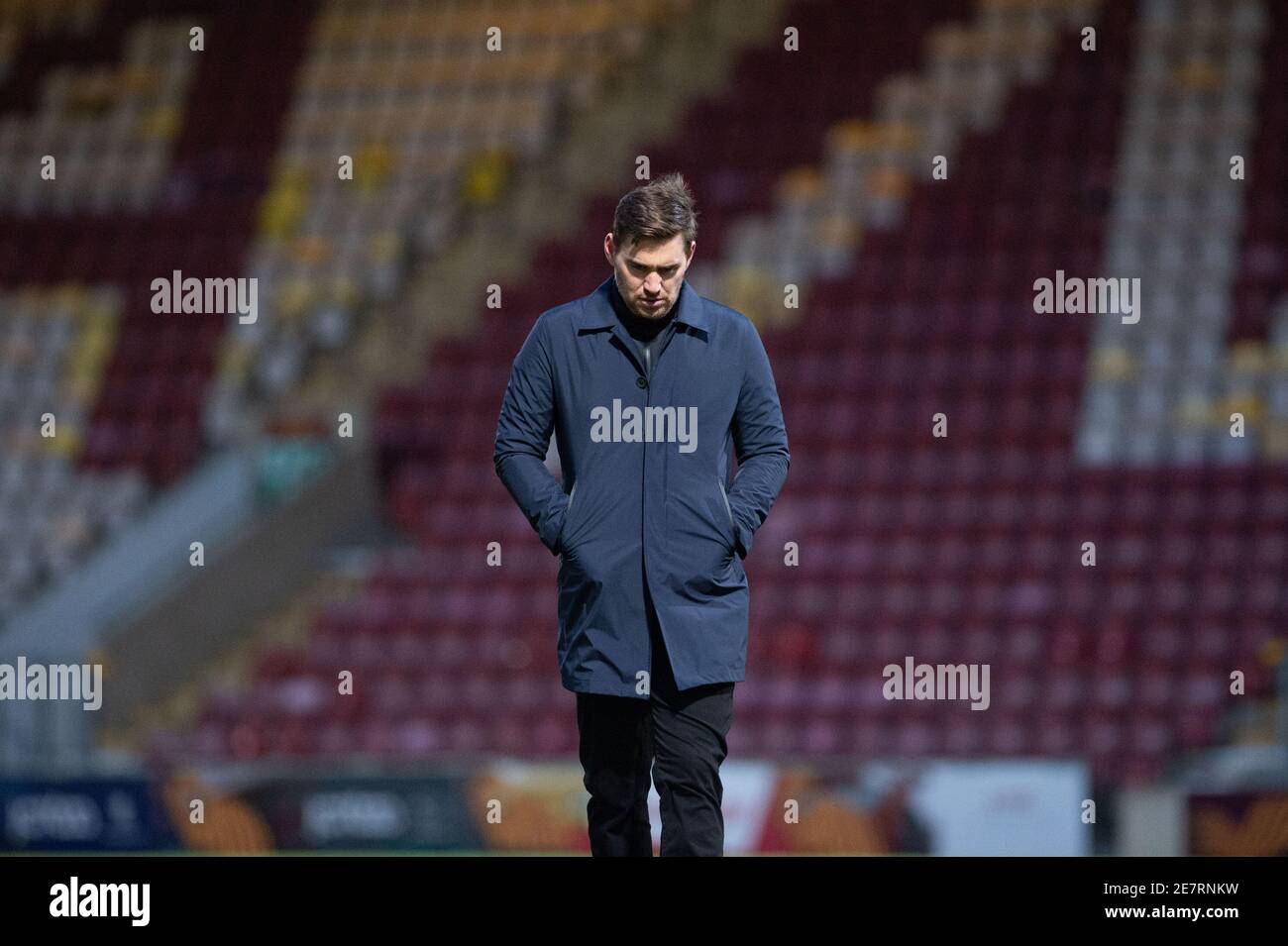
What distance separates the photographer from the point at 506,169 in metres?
10.0

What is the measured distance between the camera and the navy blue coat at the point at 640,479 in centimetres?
317

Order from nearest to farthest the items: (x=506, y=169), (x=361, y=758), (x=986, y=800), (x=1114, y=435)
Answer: (x=986, y=800) → (x=361, y=758) → (x=1114, y=435) → (x=506, y=169)

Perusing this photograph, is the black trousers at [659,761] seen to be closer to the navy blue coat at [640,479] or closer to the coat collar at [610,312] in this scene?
the navy blue coat at [640,479]

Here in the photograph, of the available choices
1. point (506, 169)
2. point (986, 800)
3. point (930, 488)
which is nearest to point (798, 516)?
point (930, 488)

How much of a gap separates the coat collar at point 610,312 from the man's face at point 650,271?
0.13 ft

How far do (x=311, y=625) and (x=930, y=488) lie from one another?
2994 millimetres

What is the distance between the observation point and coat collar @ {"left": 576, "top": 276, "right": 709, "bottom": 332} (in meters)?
3.28

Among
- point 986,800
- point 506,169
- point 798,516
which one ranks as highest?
point 506,169

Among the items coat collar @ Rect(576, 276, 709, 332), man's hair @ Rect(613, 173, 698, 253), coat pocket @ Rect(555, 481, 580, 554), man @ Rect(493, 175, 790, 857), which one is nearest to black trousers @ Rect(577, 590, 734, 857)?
man @ Rect(493, 175, 790, 857)

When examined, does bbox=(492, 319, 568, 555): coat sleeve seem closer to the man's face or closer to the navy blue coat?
the navy blue coat

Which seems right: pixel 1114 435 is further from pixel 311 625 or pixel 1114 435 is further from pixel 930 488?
pixel 311 625

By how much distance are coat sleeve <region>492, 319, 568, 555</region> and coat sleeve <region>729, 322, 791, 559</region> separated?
1.08 feet

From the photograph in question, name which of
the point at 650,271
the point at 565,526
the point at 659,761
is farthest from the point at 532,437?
the point at 659,761

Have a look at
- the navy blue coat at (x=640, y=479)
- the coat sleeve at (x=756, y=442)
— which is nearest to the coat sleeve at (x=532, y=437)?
the navy blue coat at (x=640, y=479)
